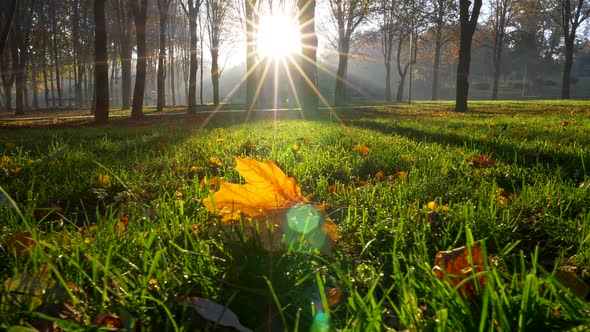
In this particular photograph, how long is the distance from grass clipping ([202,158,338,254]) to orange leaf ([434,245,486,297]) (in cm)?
38

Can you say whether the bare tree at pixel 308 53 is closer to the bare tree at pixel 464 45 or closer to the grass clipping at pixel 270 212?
the bare tree at pixel 464 45

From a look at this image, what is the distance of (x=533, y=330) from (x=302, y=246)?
696mm

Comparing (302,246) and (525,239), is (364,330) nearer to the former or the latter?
(302,246)

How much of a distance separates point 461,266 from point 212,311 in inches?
25.4

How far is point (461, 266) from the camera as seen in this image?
3.65 feet

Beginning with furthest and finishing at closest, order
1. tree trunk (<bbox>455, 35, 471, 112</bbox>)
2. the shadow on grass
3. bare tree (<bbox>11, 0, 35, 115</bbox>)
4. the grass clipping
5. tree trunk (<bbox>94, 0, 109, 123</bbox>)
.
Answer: bare tree (<bbox>11, 0, 35, 115</bbox>), tree trunk (<bbox>455, 35, 471, 112</bbox>), tree trunk (<bbox>94, 0, 109, 123</bbox>), the shadow on grass, the grass clipping

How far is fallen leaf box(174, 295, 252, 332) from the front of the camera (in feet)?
3.14

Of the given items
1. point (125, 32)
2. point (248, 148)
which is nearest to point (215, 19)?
point (125, 32)

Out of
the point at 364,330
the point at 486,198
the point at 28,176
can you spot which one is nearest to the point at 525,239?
the point at 486,198

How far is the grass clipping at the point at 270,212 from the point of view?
4.51ft

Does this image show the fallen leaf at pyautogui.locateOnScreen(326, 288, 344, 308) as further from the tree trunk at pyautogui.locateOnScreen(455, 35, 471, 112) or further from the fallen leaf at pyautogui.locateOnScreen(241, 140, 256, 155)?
the tree trunk at pyautogui.locateOnScreen(455, 35, 471, 112)

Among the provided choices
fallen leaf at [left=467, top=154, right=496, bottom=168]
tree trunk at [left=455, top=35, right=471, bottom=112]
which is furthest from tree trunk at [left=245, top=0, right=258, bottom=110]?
fallen leaf at [left=467, top=154, right=496, bottom=168]

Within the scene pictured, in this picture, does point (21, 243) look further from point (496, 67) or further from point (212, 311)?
point (496, 67)

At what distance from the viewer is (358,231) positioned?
5.34ft
